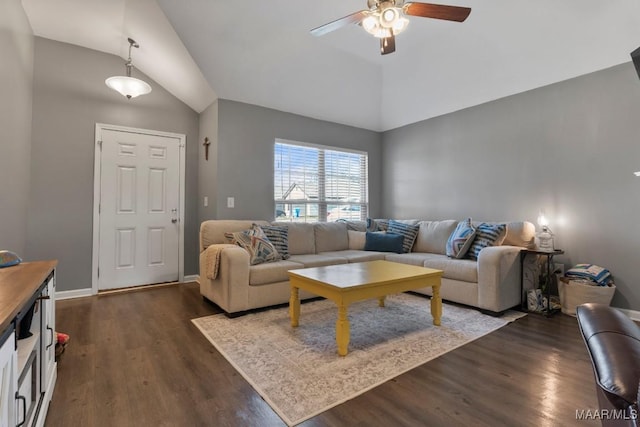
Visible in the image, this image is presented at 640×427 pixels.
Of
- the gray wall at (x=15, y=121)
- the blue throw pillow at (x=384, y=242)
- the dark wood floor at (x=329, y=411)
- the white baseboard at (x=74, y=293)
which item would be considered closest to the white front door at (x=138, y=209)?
the white baseboard at (x=74, y=293)

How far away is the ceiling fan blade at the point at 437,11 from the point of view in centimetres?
216

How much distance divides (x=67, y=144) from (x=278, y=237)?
8.91 ft

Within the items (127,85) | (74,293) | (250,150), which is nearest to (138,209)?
(74,293)

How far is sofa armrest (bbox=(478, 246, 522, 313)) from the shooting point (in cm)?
301

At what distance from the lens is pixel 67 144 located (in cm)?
373

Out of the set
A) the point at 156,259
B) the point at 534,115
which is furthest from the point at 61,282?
the point at 534,115

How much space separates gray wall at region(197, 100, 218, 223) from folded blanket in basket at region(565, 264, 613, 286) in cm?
400

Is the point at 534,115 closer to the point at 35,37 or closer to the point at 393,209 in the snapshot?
the point at 393,209

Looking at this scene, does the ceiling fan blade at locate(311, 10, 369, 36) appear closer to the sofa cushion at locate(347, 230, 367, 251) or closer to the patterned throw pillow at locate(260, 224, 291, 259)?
the patterned throw pillow at locate(260, 224, 291, 259)

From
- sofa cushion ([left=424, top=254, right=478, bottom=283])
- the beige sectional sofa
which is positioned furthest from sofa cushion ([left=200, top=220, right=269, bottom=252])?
sofa cushion ([left=424, top=254, right=478, bottom=283])

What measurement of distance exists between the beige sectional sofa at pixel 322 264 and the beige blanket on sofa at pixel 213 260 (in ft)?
0.05

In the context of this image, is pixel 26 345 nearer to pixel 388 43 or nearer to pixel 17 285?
pixel 17 285

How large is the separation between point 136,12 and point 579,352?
16.2ft

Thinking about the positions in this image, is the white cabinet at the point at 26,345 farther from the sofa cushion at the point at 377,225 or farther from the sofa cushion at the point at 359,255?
the sofa cushion at the point at 377,225
